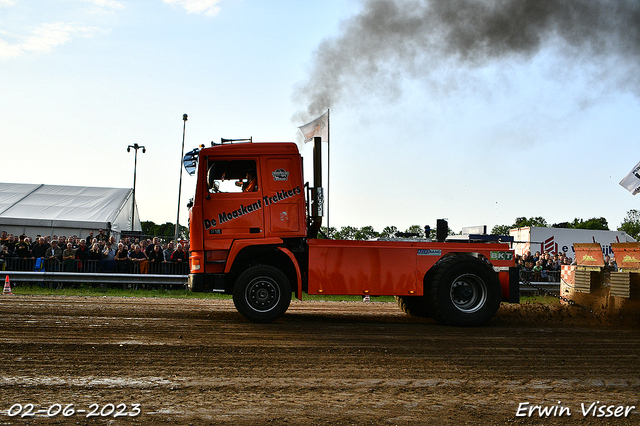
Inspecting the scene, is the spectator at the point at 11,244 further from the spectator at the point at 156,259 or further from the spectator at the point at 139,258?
the spectator at the point at 156,259

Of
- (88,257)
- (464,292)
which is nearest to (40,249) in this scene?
(88,257)

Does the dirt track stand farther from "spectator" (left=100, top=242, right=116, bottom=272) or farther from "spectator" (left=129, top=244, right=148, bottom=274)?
"spectator" (left=100, top=242, right=116, bottom=272)

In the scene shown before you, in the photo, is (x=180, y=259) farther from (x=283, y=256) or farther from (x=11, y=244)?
(x=283, y=256)

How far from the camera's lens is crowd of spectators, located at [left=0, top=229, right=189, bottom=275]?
15695mm

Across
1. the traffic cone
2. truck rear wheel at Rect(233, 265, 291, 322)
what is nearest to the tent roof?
the traffic cone

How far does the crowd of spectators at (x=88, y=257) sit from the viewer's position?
51.5 feet

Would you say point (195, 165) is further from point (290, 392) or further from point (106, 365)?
point (290, 392)

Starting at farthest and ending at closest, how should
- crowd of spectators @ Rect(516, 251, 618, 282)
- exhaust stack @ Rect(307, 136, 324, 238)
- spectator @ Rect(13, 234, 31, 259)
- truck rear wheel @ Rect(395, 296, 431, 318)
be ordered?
crowd of spectators @ Rect(516, 251, 618, 282) → spectator @ Rect(13, 234, 31, 259) → truck rear wheel @ Rect(395, 296, 431, 318) → exhaust stack @ Rect(307, 136, 324, 238)

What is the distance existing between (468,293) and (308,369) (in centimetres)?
433

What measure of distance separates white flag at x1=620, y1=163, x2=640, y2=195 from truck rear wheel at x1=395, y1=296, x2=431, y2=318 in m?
5.98

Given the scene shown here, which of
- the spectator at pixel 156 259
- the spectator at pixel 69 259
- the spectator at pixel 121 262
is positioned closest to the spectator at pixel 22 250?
the spectator at pixel 69 259

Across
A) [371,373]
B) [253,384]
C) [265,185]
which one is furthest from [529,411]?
[265,185]

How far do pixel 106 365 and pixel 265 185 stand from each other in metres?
4.16

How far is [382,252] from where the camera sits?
890 cm
